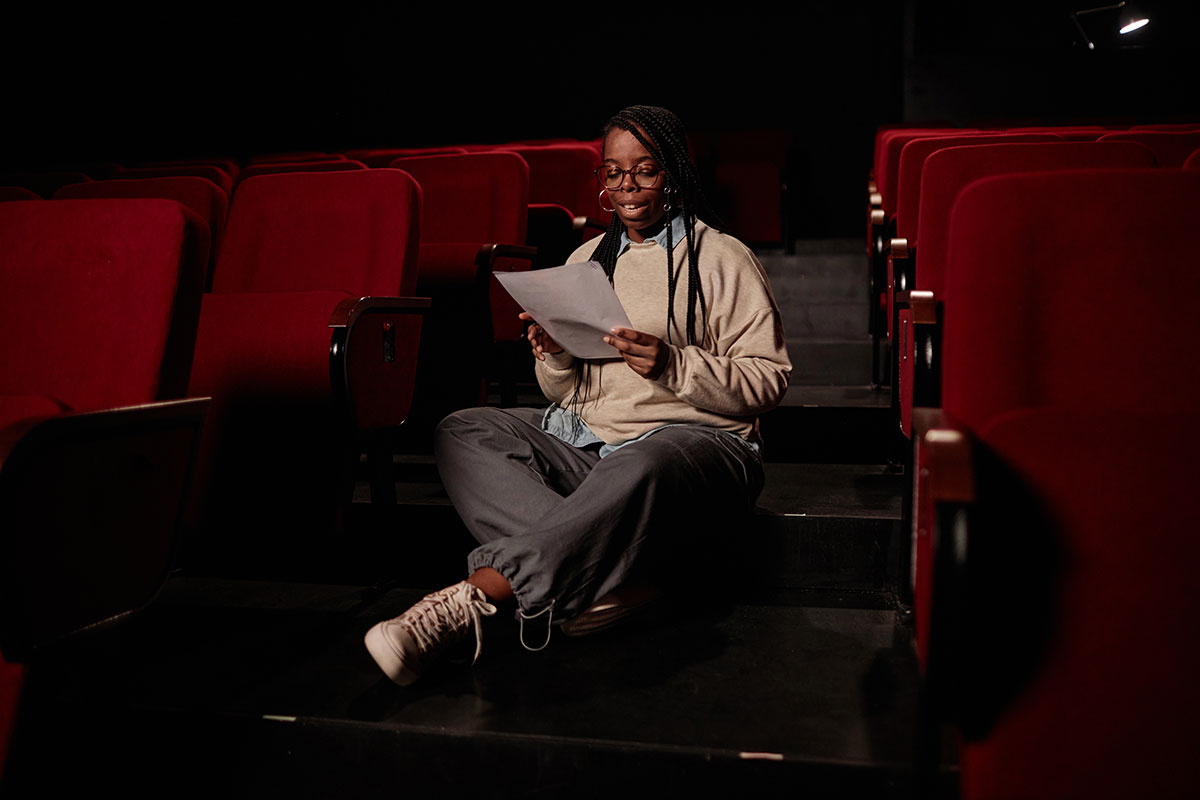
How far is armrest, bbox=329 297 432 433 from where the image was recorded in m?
0.88

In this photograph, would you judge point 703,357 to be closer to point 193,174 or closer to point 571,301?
point 571,301

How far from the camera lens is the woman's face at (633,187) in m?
0.87

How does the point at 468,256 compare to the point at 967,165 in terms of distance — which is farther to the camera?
the point at 468,256

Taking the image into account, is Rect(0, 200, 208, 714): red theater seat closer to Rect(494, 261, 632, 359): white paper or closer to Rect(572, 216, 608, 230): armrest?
Rect(494, 261, 632, 359): white paper

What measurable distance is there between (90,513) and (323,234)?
0.59m

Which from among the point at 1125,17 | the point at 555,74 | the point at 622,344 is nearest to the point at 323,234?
the point at 622,344

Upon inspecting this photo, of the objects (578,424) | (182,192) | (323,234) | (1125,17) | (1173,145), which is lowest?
(578,424)


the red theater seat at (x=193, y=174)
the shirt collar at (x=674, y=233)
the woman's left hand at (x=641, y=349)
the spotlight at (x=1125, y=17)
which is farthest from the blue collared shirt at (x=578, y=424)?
the spotlight at (x=1125, y=17)

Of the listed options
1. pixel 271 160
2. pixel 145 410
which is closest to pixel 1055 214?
pixel 145 410

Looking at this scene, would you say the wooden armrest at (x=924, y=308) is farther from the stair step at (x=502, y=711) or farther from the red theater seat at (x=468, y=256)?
the red theater seat at (x=468, y=256)

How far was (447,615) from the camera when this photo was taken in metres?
0.72

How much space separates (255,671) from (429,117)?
338cm

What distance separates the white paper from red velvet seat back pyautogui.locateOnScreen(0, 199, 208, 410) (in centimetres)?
24

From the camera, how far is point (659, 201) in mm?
887
